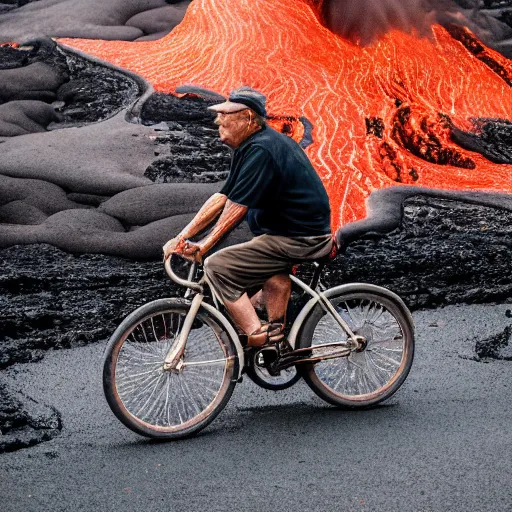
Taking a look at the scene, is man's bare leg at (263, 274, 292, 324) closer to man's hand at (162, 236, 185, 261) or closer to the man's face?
man's hand at (162, 236, 185, 261)

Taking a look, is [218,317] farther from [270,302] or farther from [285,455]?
[285,455]

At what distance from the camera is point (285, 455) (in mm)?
3811

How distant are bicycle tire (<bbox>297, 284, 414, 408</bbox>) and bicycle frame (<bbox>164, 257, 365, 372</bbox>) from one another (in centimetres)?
3

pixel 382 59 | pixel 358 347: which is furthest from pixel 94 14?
pixel 358 347

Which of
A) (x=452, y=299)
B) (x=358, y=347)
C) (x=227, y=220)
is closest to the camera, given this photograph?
(x=227, y=220)

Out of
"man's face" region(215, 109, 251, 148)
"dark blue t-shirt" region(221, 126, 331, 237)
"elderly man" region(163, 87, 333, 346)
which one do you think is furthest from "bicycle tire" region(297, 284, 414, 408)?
"man's face" region(215, 109, 251, 148)

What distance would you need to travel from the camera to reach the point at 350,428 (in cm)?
411

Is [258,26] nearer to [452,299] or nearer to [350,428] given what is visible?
[452,299]

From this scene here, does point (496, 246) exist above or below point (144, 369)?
below

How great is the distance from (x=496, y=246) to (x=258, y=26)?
8.70 feet

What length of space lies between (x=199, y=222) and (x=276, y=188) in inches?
15.9

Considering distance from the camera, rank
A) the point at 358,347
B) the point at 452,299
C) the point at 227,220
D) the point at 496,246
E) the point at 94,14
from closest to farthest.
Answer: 1. the point at 227,220
2. the point at 358,347
3. the point at 452,299
4. the point at 496,246
5. the point at 94,14

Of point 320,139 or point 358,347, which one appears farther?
point 320,139

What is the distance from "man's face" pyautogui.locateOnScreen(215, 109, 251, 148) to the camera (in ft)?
13.4
